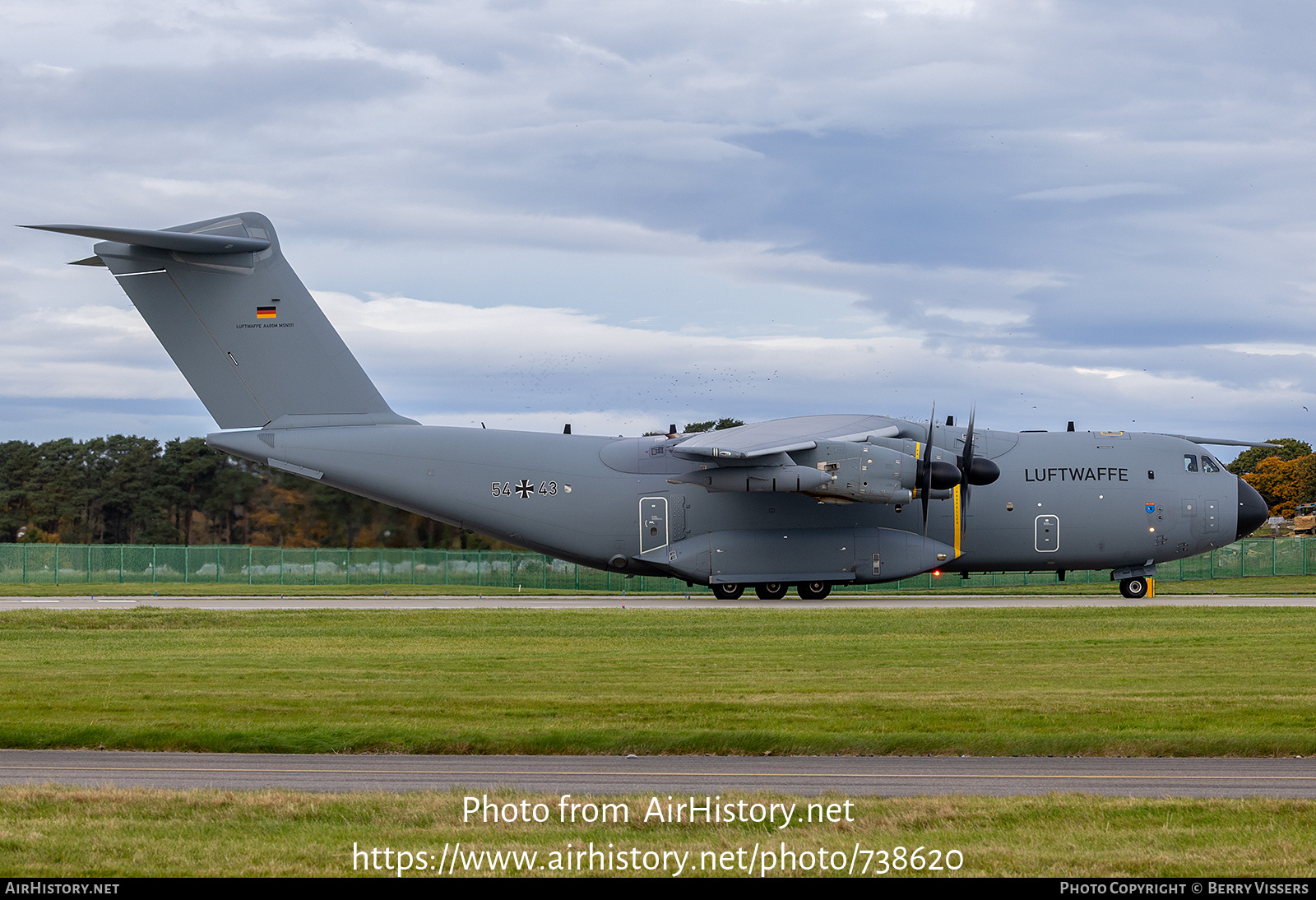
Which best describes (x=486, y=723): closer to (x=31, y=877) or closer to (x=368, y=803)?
(x=368, y=803)

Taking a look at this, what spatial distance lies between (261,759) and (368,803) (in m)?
3.40

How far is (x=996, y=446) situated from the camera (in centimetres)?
3675

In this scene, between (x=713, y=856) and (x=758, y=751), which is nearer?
(x=713, y=856)

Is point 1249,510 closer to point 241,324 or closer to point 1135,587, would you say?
point 1135,587

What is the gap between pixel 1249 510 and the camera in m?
37.3

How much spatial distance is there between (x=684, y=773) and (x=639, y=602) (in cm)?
2729

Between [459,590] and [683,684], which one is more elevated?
[683,684]

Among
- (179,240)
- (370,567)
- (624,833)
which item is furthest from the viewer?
(370,567)

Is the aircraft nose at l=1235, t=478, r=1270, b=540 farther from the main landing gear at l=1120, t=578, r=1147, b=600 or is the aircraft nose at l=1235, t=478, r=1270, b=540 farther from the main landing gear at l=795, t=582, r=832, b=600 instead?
the main landing gear at l=795, t=582, r=832, b=600

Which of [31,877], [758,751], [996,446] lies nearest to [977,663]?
[758,751]

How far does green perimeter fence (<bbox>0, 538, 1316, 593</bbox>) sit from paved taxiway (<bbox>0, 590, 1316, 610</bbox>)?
11.7m

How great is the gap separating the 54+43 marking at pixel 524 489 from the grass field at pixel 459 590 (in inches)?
341

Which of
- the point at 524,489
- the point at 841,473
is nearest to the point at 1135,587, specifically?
the point at 841,473

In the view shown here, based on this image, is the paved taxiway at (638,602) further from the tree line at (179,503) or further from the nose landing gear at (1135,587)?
the tree line at (179,503)
